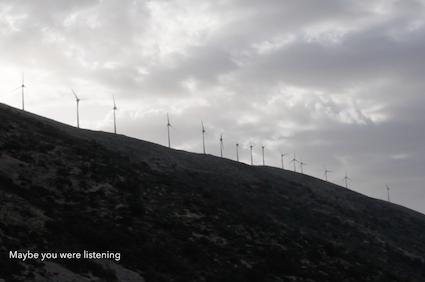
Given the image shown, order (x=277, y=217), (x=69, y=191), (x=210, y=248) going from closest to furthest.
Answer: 1. (x=210, y=248)
2. (x=69, y=191)
3. (x=277, y=217)

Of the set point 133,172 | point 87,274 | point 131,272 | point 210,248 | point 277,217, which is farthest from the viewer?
point 277,217

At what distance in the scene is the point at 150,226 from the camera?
50.6m

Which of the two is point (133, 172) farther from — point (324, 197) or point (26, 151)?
point (324, 197)

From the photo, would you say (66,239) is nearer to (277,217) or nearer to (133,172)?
(133,172)

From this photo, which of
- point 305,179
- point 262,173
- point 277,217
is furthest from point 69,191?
point 305,179

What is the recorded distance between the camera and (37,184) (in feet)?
172

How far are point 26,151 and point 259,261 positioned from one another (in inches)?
1227

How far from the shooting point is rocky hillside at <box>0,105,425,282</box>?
38312 mm

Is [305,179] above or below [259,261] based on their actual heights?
above

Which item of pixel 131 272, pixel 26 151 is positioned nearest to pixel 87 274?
pixel 131 272

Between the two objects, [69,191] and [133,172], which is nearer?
[69,191]

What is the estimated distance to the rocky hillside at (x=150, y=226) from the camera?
38312 millimetres

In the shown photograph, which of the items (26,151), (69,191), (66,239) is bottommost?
(66,239)

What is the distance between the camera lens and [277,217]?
82938 millimetres
